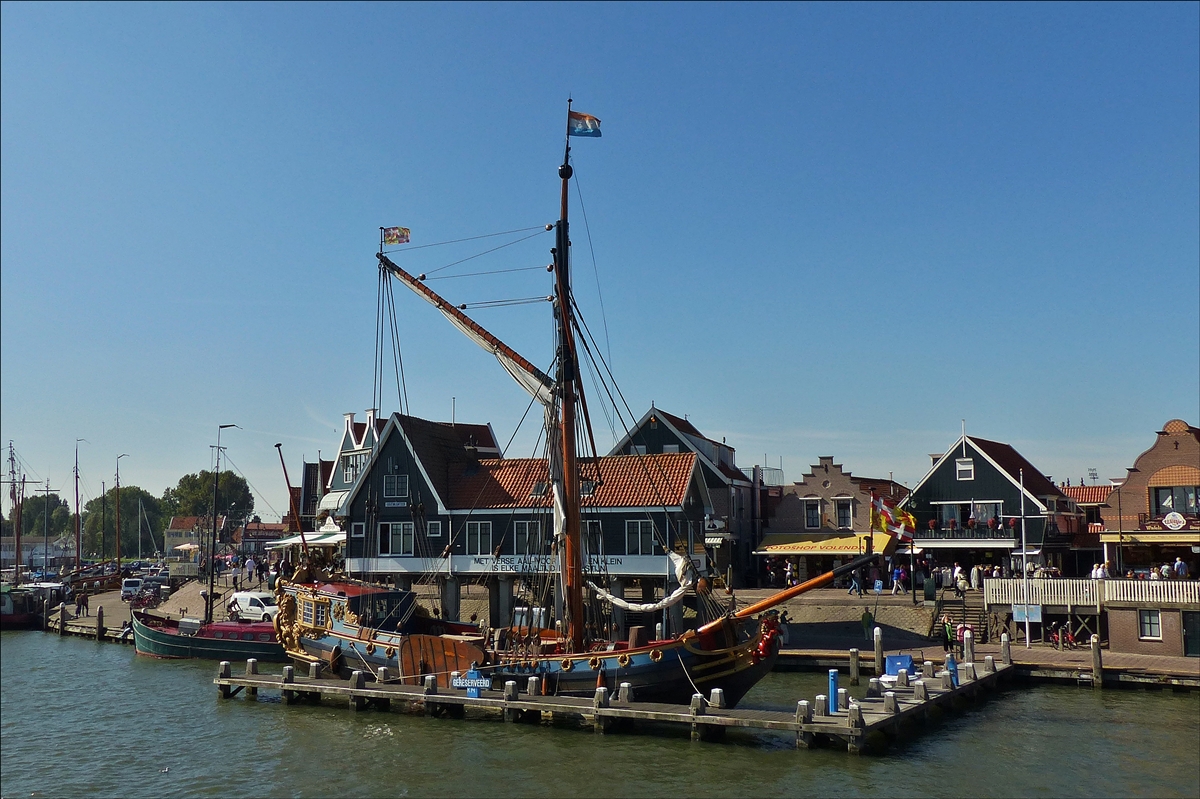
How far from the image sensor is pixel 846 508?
59.5 meters

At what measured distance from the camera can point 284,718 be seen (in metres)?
33.9

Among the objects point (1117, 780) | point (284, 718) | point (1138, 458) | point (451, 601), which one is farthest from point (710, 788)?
point (1138, 458)

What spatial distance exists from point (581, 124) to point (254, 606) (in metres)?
33.3

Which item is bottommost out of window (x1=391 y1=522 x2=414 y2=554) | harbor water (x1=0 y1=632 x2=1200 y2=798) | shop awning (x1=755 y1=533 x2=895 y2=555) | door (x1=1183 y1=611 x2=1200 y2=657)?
harbor water (x1=0 y1=632 x2=1200 y2=798)

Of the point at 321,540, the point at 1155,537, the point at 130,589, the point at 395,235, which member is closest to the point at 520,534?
the point at 395,235

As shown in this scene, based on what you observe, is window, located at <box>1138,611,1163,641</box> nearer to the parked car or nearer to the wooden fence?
the wooden fence

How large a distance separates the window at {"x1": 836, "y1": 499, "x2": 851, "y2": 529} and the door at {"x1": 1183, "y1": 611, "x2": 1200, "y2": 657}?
880 inches

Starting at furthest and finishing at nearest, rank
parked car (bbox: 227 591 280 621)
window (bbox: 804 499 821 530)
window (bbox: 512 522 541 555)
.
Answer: window (bbox: 804 499 821 530), parked car (bbox: 227 591 280 621), window (bbox: 512 522 541 555)

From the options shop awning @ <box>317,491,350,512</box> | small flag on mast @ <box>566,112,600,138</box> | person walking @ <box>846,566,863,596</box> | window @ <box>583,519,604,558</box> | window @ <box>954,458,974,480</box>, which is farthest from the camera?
shop awning @ <box>317,491,350,512</box>

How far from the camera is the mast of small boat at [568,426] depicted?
34219 mm

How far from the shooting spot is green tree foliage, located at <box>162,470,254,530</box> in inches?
5753

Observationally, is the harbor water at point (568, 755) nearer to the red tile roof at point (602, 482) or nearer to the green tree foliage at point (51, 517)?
the red tile roof at point (602, 482)

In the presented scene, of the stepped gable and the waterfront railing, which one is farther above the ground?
the stepped gable

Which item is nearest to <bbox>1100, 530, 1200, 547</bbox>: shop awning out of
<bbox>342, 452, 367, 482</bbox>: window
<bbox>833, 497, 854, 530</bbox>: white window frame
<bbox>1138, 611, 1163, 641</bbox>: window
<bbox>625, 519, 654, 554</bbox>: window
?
<bbox>1138, 611, 1163, 641</bbox>: window
